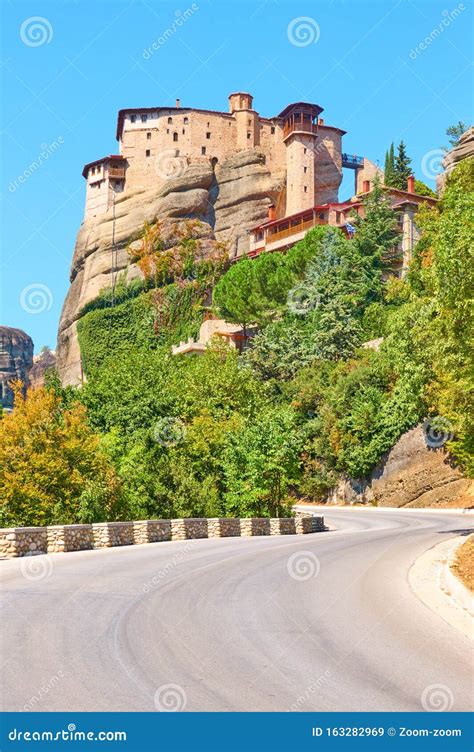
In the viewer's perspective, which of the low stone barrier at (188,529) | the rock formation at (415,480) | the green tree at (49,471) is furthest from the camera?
the rock formation at (415,480)

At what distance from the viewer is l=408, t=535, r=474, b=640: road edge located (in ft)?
38.8

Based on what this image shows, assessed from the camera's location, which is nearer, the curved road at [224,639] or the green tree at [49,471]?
the curved road at [224,639]

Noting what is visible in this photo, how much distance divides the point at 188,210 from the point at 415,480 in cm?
5813

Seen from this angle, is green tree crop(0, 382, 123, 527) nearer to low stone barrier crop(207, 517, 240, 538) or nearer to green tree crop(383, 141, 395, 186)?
low stone barrier crop(207, 517, 240, 538)

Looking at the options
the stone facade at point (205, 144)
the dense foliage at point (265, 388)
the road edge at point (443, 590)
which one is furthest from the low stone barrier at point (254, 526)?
the stone facade at point (205, 144)

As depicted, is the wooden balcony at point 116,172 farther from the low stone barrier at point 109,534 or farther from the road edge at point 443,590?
the road edge at point 443,590

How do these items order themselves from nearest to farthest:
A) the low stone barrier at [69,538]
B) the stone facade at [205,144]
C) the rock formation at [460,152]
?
the low stone barrier at [69,538] → the rock formation at [460,152] → the stone facade at [205,144]

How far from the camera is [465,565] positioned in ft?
56.9

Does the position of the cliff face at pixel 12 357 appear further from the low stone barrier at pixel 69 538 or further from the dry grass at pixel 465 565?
the dry grass at pixel 465 565

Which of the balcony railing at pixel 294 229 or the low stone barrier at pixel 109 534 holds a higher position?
the balcony railing at pixel 294 229

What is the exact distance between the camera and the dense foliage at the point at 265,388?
29.2 metres

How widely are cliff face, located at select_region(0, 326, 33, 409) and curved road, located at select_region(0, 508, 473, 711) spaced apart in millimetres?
154934

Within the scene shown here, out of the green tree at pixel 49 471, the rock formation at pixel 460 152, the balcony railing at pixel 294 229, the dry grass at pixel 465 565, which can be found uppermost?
the balcony railing at pixel 294 229

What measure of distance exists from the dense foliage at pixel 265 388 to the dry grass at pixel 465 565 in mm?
5739
